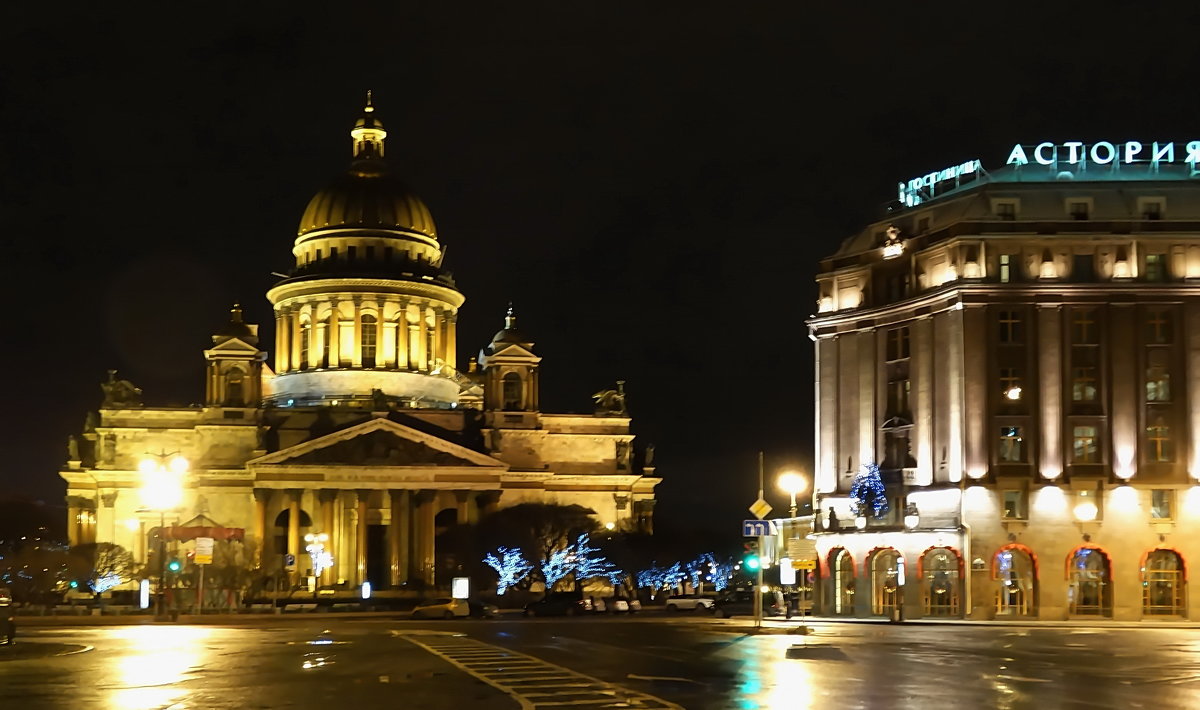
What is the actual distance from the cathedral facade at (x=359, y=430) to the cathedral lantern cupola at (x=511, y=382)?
152 millimetres

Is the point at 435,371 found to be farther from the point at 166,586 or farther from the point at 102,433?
the point at 166,586

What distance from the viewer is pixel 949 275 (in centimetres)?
8319

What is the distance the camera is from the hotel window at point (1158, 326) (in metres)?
81.1

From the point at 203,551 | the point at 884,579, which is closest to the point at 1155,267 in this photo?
the point at 884,579

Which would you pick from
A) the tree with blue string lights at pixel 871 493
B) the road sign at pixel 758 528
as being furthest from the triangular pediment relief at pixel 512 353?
the road sign at pixel 758 528

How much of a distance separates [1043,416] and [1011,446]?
2116mm

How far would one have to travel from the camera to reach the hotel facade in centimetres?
7925

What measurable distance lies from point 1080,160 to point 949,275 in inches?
441

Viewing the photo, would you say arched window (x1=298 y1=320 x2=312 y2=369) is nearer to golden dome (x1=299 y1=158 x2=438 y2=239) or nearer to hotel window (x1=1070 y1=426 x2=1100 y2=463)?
golden dome (x1=299 y1=158 x2=438 y2=239)

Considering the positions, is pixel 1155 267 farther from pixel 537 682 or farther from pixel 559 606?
pixel 537 682

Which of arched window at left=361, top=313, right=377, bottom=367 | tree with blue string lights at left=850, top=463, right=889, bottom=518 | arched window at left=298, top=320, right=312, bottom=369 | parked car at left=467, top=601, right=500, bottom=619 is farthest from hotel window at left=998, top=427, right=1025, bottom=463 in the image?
arched window at left=298, top=320, right=312, bottom=369

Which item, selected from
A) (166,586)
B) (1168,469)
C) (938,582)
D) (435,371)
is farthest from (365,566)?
(1168,469)

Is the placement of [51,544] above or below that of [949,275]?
below

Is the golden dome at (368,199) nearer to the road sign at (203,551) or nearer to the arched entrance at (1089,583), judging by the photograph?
the road sign at (203,551)
